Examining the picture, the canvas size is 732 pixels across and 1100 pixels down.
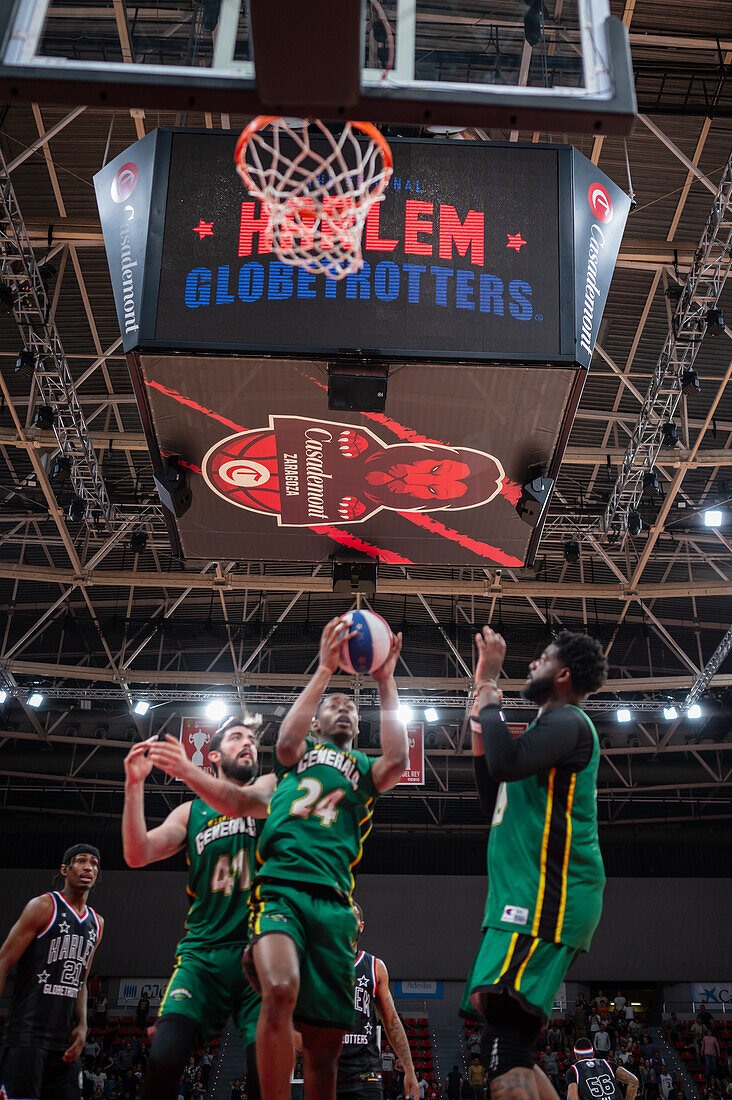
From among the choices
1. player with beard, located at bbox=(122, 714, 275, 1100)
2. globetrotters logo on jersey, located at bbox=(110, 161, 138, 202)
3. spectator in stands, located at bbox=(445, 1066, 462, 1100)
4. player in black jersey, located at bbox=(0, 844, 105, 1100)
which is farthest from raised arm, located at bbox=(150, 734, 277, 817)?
spectator in stands, located at bbox=(445, 1066, 462, 1100)

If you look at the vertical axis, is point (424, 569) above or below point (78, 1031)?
above

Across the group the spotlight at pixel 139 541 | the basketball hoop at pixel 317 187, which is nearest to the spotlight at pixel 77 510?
the spotlight at pixel 139 541

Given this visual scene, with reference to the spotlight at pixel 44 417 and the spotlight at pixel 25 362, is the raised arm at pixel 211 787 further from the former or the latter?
the spotlight at pixel 44 417

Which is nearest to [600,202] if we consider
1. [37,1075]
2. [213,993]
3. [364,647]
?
[364,647]

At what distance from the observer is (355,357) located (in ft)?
18.8

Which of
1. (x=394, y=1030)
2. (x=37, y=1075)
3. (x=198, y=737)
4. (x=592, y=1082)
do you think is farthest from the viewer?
(x=198, y=737)

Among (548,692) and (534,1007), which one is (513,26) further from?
(534,1007)

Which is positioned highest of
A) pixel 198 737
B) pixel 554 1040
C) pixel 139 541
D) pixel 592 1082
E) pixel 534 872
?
pixel 139 541

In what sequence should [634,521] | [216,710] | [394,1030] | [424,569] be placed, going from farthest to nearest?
[216,710]
[424,569]
[634,521]
[394,1030]

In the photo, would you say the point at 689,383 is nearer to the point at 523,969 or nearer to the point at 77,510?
the point at 77,510

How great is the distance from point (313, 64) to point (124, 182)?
101 inches

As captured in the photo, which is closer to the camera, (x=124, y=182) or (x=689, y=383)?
(x=124, y=182)

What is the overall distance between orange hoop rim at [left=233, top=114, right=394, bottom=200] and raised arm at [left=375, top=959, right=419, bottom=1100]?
5.08 metres

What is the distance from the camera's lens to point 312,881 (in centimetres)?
415
